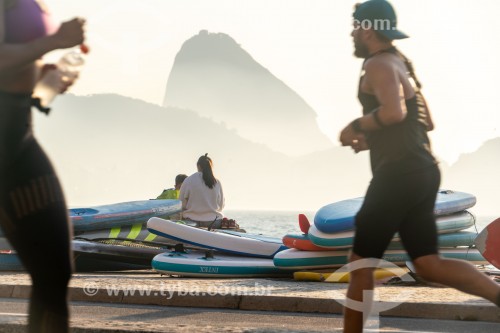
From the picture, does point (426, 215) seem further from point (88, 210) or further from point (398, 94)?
point (88, 210)

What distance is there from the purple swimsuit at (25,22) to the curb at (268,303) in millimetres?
5252

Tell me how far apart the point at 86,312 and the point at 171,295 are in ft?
3.50

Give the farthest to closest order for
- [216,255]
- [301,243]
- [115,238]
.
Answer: [115,238]
[216,255]
[301,243]

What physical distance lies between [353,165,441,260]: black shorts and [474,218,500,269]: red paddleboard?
523 centimetres

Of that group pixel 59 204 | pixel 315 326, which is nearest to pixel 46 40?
pixel 59 204

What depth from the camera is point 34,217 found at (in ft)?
13.1

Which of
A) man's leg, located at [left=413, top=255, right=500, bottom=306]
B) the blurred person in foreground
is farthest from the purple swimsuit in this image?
man's leg, located at [left=413, top=255, right=500, bottom=306]

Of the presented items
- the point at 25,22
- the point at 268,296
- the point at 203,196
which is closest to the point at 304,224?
the point at 203,196

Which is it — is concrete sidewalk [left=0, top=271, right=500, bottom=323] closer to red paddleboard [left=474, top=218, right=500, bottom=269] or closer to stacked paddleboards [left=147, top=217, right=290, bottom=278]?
red paddleboard [left=474, top=218, right=500, bottom=269]

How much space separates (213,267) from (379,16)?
23.7 ft

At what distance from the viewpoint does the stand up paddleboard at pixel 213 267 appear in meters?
12.5

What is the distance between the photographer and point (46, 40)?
13.2 feet

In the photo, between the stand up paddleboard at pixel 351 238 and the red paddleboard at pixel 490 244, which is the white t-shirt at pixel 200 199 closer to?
the stand up paddleboard at pixel 351 238

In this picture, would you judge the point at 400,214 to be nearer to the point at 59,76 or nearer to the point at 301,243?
the point at 59,76
